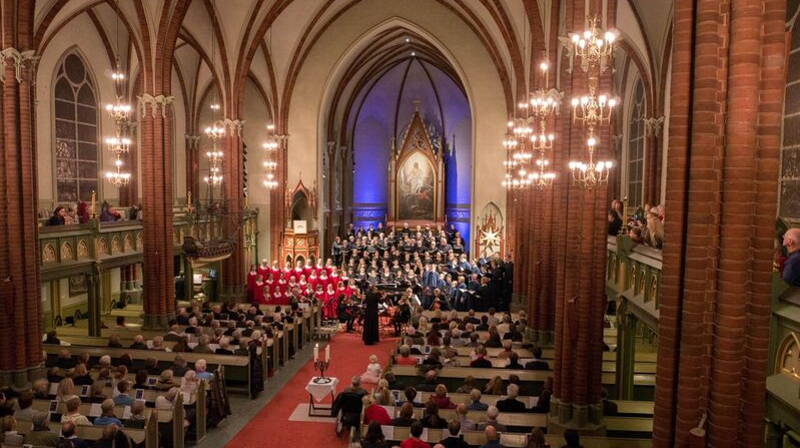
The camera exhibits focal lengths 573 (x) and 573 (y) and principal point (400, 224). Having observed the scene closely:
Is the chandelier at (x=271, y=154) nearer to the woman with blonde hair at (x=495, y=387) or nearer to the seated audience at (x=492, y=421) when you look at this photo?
the woman with blonde hair at (x=495, y=387)

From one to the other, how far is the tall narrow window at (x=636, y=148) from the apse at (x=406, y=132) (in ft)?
48.1

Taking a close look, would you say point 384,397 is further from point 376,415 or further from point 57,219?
point 57,219

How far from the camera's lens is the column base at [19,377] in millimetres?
12078

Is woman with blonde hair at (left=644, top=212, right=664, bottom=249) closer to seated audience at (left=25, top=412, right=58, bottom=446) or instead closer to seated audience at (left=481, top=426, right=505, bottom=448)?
seated audience at (left=481, top=426, right=505, bottom=448)

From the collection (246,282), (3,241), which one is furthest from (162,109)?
(246,282)

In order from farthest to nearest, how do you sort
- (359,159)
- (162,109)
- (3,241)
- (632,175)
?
(359,159), (632,175), (162,109), (3,241)

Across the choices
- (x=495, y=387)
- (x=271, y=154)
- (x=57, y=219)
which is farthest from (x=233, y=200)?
(x=495, y=387)

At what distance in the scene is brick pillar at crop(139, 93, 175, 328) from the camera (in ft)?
57.1

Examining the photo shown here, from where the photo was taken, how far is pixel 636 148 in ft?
74.2

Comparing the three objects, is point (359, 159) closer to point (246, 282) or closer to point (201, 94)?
point (201, 94)

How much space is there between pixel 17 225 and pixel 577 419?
11854 mm

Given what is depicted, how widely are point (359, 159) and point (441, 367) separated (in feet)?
93.7

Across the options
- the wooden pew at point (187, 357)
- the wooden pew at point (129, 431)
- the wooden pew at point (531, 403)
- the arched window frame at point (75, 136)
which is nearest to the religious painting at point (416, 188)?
the arched window frame at point (75, 136)

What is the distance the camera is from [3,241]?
11945mm
